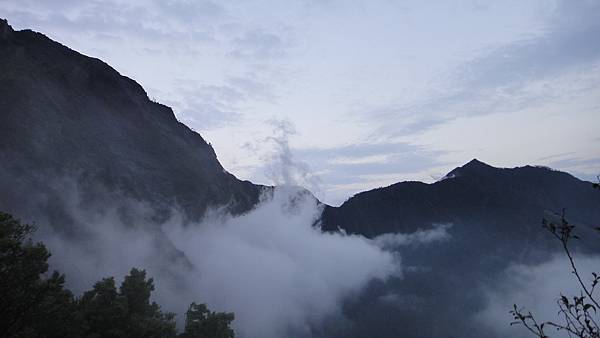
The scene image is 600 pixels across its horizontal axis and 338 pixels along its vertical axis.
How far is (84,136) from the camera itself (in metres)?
111

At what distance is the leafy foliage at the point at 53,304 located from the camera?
2344cm

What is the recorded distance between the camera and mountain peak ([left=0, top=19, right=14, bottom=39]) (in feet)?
337

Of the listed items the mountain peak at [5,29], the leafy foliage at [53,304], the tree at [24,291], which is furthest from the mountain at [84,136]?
the tree at [24,291]

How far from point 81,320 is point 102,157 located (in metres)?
95.0

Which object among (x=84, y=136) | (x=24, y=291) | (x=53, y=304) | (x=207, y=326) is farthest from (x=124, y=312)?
(x=84, y=136)

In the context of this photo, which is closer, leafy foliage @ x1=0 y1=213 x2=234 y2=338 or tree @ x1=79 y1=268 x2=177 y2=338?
leafy foliage @ x1=0 y1=213 x2=234 y2=338

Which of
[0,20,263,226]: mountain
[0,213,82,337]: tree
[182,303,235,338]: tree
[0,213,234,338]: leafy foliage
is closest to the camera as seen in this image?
[0,213,82,337]: tree

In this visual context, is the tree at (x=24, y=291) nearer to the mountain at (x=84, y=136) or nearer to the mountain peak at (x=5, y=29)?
the mountain at (x=84, y=136)

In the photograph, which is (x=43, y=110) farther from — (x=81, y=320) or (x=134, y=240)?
(x=81, y=320)

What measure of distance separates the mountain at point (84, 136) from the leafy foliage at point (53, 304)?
5409cm

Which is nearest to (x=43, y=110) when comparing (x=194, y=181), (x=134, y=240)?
(x=134, y=240)

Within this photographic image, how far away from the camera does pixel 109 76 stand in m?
137

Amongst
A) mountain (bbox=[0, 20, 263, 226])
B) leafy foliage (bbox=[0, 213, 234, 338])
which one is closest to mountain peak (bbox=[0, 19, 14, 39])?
mountain (bbox=[0, 20, 263, 226])

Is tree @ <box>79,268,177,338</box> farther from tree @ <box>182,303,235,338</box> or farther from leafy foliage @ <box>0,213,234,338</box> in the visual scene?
tree @ <box>182,303,235,338</box>
